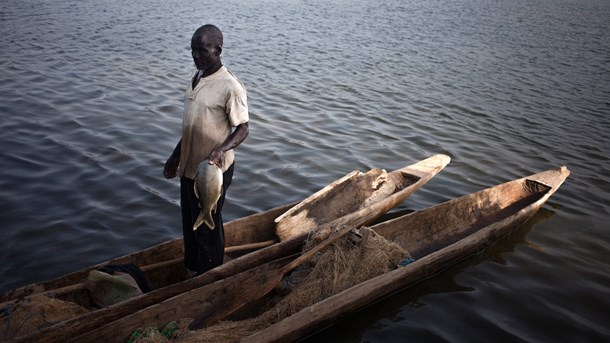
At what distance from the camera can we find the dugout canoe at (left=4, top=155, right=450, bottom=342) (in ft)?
12.4

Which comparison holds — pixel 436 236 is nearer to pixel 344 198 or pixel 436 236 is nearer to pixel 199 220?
pixel 344 198

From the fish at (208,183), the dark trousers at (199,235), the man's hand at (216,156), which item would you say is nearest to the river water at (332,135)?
the dark trousers at (199,235)

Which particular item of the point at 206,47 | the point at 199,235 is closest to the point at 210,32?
the point at 206,47

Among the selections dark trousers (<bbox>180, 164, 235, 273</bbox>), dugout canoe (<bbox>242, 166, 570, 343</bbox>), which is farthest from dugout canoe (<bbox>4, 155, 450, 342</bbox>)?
dugout canoe (<bbox>242, 166, 570, 343</bbox>)

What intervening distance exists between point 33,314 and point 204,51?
2226mm

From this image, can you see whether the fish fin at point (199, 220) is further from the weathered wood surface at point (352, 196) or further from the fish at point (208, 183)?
→ the weathered wood surface at point (352, 196)

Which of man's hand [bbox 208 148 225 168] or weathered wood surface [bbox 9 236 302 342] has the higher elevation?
man's hand [bbox 208 148 225 168]

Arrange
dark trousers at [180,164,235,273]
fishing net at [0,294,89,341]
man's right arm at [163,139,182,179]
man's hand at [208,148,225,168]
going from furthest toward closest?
man's right arm at [163,139,182,179] < dark trousers at [180,164,235,273] < man's hand at [208,148,225,168] < fishing net at [0,294,89,341]

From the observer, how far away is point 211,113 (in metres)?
4.09

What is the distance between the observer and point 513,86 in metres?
13.5

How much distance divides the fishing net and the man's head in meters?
2.03

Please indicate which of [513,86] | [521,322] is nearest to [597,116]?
[513,86]

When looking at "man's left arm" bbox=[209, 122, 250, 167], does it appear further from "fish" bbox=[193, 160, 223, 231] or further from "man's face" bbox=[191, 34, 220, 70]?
"man's face" bbox=[191, 34, 220, 70]

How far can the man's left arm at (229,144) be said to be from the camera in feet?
13.0
